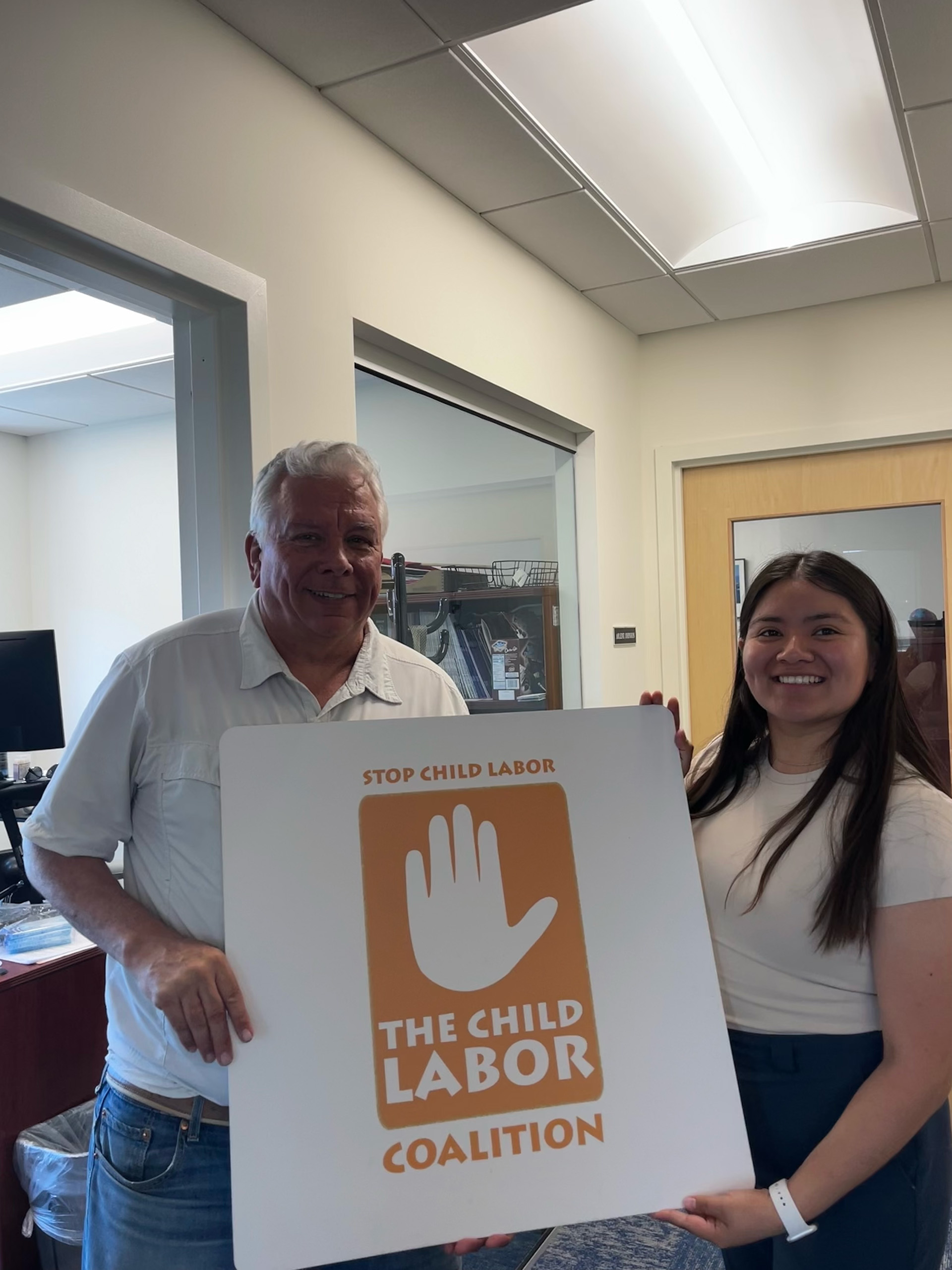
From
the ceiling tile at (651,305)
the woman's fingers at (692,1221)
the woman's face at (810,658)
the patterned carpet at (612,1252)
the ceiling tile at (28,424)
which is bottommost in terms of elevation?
the patterned carpet at (612,1252)

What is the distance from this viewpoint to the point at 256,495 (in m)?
1.44

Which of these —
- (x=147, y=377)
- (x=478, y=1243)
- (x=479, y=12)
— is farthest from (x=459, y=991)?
(x=147, y=377)

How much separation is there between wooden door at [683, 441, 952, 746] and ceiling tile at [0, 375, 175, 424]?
2391mm

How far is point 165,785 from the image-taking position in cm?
126

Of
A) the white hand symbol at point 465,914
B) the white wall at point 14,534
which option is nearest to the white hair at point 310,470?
the white hand symbol at point 465,914

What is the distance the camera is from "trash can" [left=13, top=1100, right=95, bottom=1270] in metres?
1.86

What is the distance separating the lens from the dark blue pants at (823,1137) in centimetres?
115

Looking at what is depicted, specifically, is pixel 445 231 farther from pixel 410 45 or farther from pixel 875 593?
pixel 875 593

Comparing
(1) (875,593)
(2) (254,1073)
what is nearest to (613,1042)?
(2) (254,1073)

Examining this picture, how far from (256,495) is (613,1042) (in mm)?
873

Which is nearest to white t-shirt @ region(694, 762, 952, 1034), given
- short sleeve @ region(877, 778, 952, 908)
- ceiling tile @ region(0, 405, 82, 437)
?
short sleeve @ region(877, 778, 952, 908)

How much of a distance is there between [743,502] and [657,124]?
1.58 meters

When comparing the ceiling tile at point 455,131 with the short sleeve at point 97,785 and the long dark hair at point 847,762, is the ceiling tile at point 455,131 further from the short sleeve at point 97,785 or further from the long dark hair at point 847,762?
the short sleeve at point 97,785

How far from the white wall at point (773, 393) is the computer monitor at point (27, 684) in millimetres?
2097
